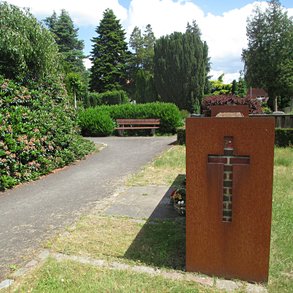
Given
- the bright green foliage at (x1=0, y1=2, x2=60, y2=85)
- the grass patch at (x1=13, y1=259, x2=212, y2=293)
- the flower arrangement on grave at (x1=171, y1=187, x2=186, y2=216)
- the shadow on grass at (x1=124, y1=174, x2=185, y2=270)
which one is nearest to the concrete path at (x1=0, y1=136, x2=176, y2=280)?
the grass patch at (x1=13, y1=259, x2=212, y2=293)

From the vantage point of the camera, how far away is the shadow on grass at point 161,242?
317 cm

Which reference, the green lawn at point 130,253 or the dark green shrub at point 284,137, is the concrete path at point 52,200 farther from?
the dark green shrub at point 284,137

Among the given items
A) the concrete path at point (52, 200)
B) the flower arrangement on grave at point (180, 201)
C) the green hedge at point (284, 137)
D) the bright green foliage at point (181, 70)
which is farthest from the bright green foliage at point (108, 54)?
the flower arrangement on grave at point (180, 201)

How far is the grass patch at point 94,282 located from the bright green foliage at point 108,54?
36.9m

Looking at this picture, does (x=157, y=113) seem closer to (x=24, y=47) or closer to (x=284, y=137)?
(x=284, y=137)

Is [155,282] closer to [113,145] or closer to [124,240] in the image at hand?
[124,240]

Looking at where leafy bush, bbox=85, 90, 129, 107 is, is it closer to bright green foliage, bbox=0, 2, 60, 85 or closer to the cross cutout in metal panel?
bright green foliage, bbox=0, 2, 60, 85

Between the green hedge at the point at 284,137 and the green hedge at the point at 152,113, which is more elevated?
the green hedge at the point at 152,113

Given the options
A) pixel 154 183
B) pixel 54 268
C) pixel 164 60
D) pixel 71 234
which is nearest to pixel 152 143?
pixel 154 183

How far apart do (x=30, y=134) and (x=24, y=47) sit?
198 cm

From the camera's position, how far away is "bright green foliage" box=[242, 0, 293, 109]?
31.6 meters

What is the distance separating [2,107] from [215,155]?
520 centimetres

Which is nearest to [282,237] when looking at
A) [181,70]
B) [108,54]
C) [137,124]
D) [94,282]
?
[94,282]

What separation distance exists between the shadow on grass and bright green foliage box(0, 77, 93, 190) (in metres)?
3.31
